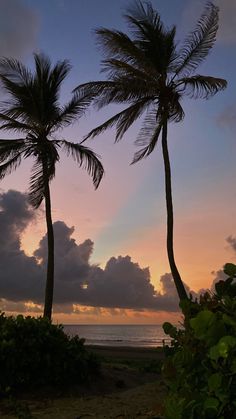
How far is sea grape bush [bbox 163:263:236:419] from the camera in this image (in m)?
2.42

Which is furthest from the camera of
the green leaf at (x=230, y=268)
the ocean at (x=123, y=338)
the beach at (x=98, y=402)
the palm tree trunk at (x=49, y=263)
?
the ocean at (x=123, y=338)

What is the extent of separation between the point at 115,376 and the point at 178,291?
6.63m

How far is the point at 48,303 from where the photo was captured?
751 inches

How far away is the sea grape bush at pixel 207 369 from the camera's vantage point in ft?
7.94

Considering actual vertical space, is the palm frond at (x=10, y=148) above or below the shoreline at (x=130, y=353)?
above

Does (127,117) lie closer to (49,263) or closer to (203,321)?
(49,263)

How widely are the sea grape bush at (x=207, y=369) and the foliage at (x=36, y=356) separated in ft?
17.9

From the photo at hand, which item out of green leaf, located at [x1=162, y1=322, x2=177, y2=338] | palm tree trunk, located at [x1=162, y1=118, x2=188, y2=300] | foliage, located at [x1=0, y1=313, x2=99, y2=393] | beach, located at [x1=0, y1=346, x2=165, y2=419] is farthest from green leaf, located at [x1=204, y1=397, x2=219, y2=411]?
palm tree trunk, located at [x1=162, y1=118, x2=188, y2=300]

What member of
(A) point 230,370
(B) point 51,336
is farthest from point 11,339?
(A) point 230,370

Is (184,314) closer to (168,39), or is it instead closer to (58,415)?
(58,415)

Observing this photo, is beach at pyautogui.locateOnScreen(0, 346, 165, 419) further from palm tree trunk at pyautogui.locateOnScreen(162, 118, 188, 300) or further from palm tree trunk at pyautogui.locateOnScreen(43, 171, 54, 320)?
palm tree trunk at pyautogui.locateOnScreen(43, 171, 54, 320)

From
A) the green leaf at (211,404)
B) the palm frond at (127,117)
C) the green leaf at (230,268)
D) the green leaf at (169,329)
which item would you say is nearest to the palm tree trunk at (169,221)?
the palm frond at (127,117)

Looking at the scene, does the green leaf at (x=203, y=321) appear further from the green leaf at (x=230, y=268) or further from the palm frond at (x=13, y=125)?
the palm frond at (x=13, y=125)

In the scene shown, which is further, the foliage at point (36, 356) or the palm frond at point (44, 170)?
the palm frond at point (44, 170)
